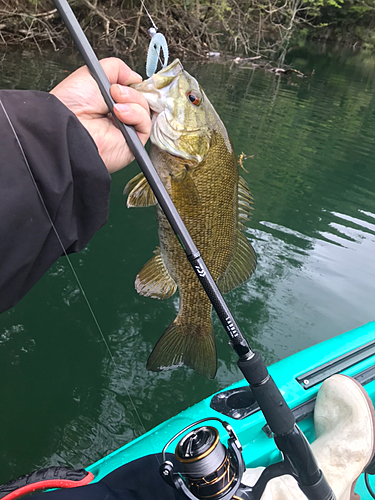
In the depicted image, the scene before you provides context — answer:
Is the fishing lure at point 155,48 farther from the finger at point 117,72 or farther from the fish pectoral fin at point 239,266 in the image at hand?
the fish pectoral fin at point 239,266

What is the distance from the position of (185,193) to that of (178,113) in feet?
1.13

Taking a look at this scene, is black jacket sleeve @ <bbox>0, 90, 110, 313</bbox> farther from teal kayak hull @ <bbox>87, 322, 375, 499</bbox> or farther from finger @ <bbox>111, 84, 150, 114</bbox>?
teal kayak hull @ <bbox>87, 322, 375, 499</bbox>

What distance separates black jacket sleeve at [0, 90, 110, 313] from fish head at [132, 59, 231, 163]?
1.67 ft

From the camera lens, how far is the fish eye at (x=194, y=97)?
1.62 m

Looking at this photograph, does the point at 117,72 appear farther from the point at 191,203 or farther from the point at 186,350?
the point at 186,350

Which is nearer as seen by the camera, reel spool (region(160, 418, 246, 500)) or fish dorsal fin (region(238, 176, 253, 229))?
reel spool (region(160, 418, 246, 500))

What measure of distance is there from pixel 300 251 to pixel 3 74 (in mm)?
9531

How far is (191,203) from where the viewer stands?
1.74 m

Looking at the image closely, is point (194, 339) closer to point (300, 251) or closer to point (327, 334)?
point (327, 334)

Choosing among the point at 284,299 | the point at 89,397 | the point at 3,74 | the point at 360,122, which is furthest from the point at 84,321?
the point at 360,122

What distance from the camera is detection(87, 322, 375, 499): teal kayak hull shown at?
180 cm

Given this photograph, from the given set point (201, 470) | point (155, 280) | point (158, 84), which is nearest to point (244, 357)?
A: point (201, 470)

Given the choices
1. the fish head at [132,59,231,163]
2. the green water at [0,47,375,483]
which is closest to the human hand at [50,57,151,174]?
the fish head at [132,59,231,163]

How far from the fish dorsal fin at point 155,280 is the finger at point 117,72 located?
0.84 meters
